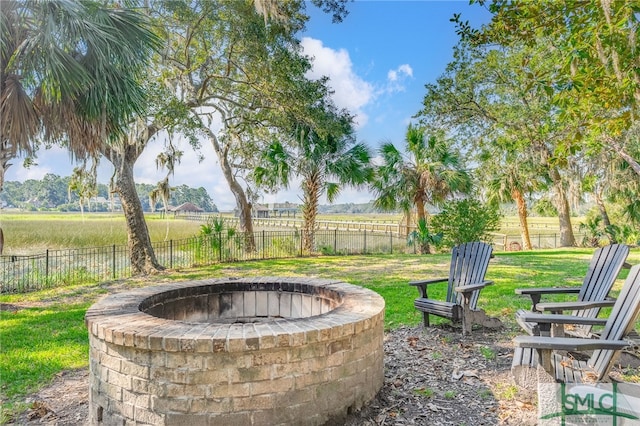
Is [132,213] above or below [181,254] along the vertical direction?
above

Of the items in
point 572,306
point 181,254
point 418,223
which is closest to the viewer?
point 572,306

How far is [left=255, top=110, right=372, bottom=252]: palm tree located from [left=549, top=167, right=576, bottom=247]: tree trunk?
8972mm

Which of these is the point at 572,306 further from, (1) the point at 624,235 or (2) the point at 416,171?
(1) the point at 624,235

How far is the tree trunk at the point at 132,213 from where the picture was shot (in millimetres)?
10773

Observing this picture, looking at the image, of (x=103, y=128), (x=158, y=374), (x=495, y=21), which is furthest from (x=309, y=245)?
(x=158, y=374)

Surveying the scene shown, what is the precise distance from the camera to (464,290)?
4.34m

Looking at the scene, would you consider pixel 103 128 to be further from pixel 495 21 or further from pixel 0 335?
pixel 495 21

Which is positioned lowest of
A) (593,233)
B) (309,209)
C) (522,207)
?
(593,233)

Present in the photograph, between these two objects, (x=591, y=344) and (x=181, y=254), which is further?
(x=181, y=254)

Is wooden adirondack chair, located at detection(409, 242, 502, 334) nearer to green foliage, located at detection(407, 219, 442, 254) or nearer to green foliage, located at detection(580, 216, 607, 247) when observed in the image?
green foliage, located at detection(407, 219, 442, 254)

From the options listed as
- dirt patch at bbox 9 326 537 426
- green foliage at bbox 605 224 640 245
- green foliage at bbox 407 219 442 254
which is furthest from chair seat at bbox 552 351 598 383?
green foliage at bbox 605 224 640 245
